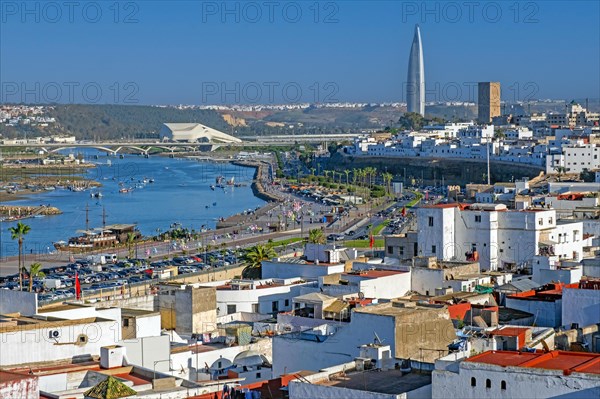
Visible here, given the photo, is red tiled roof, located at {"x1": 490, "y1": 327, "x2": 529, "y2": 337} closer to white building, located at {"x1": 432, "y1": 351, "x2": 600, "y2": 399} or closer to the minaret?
white building, located at {"x1": 432, "y1": 351, "x2": 600, "y2": 399}

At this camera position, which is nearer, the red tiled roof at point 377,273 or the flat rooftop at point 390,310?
the flat rooftop at point 390,310

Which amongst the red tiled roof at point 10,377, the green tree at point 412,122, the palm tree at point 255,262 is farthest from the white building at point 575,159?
the green tree at point 412,122

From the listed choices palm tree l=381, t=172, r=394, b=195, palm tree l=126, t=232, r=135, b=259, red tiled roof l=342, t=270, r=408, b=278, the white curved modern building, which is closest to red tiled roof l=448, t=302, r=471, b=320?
red tiled roof l=342, t=270, r=408, b=278

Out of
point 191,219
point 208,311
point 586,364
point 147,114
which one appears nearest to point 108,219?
point 191,219

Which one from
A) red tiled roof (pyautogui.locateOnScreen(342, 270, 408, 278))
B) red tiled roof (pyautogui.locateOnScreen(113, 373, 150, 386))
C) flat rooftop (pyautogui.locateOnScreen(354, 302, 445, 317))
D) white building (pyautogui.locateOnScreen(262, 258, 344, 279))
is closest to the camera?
red tiled roof (pyautogui.locateOnScreen(113, 373, 150, 386))

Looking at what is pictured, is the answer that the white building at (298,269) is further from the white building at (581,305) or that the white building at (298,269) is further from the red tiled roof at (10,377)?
the red tiled roof at (10,377)

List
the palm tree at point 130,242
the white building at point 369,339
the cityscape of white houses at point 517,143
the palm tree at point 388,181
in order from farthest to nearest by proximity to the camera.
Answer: the palm tree at point 388,181 < the cityscape of white houses at point 517,143 < the palm tree at point 130,242 < the white building at point 369,339

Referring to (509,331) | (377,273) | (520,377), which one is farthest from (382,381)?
(377,273)

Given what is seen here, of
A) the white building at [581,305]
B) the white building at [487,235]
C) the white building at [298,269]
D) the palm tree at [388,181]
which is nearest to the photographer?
the white building at [581,305]
